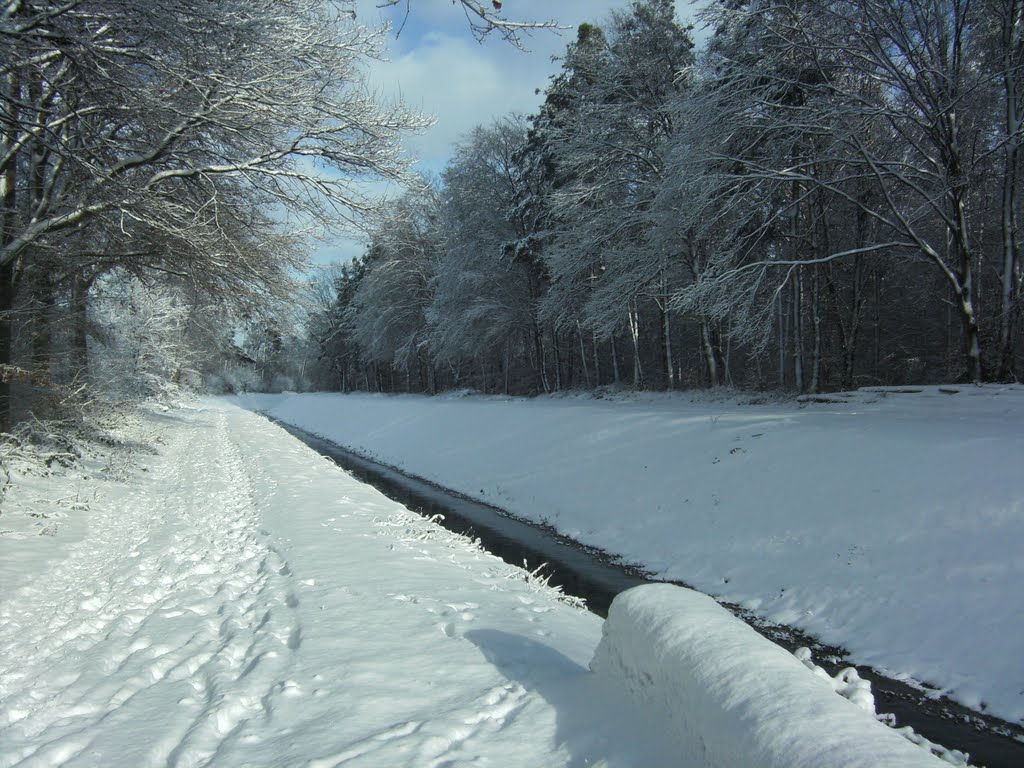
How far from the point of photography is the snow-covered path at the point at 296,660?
8.75 feet

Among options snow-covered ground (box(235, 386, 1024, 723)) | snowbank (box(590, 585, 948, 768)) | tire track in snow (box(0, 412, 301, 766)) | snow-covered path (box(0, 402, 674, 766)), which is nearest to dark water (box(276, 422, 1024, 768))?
snow-covered ground (box(235, 386, 1024, 723))

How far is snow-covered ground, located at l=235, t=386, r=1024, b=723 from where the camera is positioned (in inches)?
208

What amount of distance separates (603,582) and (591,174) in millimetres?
14165

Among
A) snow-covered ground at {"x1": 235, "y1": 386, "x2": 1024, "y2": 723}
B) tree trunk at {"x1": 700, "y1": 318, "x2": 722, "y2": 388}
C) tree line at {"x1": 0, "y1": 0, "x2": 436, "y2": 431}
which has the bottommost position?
snow-covered ground at {"x1": 235, "y1": 386, "x2": 1024, "y2": 723}

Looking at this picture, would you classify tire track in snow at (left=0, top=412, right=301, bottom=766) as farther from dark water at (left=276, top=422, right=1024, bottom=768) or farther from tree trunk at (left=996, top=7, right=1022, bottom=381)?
tree trunk at (left=996, top=7, right=1022, bottom=381)

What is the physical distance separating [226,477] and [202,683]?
9.12 metres

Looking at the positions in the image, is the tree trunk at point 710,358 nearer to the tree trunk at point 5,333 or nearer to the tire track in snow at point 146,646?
the tire track in snow at point 146,646

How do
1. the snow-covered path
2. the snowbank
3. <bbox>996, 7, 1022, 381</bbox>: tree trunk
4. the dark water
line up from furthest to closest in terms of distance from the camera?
<bbox>996, 7, 1022, 381</bbox>: tree trunk, the dark water, the snow-covered path, the snowbank

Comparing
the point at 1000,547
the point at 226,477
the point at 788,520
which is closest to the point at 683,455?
the point at 788,520

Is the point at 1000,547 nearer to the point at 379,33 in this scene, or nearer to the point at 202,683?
the point at 202,683

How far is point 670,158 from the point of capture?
40.2 feet

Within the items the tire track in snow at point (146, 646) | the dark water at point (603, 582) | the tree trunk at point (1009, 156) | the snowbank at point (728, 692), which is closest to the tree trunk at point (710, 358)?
the tree trunk at point (1009, 156)

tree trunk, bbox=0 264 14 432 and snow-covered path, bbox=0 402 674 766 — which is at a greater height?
tree trunk, bbox=0 264 14 432

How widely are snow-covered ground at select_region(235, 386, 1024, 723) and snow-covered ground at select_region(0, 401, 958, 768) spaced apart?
2.99m
